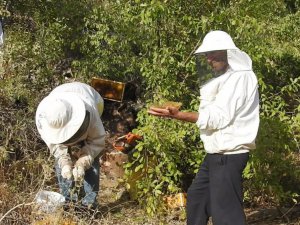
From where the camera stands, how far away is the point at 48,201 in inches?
177

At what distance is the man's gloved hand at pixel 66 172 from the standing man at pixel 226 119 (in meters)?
1.26

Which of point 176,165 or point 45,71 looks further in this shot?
point 45,71

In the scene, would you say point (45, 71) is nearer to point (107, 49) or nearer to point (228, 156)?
point (107, 49)

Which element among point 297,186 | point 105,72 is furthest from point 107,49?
point 297,186

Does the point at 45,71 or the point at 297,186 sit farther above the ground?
the point at 45,71

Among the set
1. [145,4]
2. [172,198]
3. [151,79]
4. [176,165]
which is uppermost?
[145,4]

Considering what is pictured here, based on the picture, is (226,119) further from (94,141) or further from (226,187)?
(94,141)

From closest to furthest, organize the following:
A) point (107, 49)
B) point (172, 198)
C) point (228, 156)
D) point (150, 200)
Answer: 1. point (228, 156)
2. point (150, 200)
3. point (172, 198)
4. point (107, 49)

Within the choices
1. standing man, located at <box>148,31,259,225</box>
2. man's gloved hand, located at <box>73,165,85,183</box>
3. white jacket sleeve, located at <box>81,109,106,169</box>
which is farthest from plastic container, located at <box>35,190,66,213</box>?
standing man, located at <box>148,31,259,225</box>

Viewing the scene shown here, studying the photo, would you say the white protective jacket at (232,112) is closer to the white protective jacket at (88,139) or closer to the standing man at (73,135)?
the standing man at (73,135)

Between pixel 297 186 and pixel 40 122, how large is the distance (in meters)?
2.78

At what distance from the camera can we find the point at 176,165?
5484mm

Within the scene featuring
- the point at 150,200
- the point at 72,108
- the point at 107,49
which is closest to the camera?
the point at 72,108

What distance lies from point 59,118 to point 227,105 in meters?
1.54
